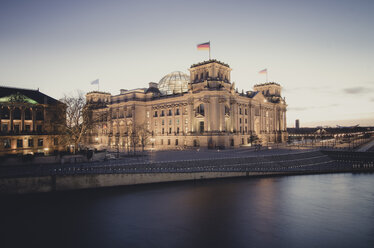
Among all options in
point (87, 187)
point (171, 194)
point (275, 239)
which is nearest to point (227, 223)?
point (275, 239)

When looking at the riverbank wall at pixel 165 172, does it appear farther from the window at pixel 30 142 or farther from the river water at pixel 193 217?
the window at pixel 30 142

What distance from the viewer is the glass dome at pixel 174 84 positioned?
11315 centimetres

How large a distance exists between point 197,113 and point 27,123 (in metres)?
50.3

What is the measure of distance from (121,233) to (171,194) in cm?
1298

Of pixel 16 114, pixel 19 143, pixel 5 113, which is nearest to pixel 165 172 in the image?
pixel 19 143

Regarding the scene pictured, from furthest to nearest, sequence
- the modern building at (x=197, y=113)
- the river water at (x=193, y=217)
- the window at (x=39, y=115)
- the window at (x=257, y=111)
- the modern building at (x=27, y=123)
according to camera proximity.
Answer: the window at (x=257, y=111), the modern building at (x=197, y=113), the window at (x=39, y=115), the modern building at (x=27, y=123), the river water at (x=193, y=217)

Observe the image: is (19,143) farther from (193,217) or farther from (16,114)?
(193,217)

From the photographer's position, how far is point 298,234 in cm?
2505

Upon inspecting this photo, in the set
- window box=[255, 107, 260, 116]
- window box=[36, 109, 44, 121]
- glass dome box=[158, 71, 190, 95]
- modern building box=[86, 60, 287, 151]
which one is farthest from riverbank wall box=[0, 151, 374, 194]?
glass dome box=[158, 71, 190, 95]

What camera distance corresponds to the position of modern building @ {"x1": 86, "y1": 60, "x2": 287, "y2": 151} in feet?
269

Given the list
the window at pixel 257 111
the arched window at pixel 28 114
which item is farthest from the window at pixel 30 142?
the window at pixel 257 111

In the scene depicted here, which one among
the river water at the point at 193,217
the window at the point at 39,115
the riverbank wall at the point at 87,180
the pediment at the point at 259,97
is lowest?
the river water at the point at 193,217

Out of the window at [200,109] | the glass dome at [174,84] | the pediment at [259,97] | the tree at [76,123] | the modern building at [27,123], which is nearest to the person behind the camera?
the tree at [76,123]

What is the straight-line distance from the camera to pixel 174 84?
114 meters
